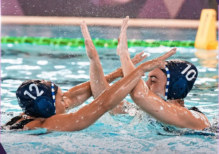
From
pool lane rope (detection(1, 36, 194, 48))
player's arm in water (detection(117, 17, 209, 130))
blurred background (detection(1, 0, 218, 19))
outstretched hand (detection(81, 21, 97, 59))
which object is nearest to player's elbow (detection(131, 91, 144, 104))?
player's arm in water (detection(117, 17, 209, 130))

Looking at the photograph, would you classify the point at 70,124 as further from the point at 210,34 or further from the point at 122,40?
the point at 210,34

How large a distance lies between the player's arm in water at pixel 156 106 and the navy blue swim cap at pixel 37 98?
0.58 m

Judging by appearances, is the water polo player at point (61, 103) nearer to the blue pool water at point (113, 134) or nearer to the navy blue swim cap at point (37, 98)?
the navy blue swim cap at point (37, 98)

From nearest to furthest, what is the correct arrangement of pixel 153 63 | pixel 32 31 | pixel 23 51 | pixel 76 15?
pixel 153 63, pixel 23 51, pixel 32 31, pixel 76 15

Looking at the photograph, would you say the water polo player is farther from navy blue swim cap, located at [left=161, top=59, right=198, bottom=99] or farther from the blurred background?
the blurred background

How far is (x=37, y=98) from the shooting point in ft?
8.19

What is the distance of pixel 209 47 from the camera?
7680mm

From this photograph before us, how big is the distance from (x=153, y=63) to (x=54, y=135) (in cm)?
93

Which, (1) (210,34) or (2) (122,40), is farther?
(1) (210,34)

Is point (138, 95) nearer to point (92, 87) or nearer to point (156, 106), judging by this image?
point (156, 106)

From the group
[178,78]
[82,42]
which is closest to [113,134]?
[178,78]

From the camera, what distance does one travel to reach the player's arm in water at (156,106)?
2.34 metres

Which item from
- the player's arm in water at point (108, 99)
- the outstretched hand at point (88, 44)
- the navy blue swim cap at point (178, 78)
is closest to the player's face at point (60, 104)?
the player's arm in water at point (108, 99)

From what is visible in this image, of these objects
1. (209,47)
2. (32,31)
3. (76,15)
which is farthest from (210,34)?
(76,15)
